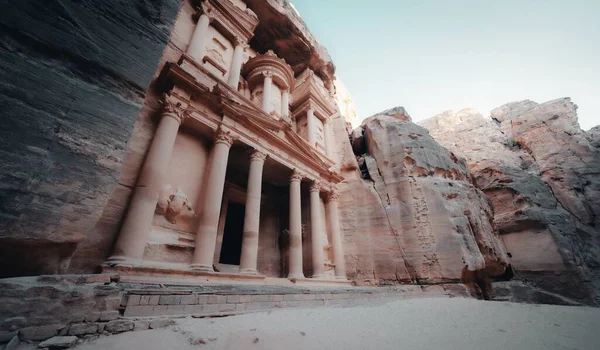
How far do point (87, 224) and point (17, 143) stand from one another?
0.98 m

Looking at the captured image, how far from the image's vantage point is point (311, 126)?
1390 cm

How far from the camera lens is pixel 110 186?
2676 mm

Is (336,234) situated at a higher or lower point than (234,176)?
lower

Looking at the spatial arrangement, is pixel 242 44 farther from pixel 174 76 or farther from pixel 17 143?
pixel 17 143

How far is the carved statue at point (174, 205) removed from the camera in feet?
20.0

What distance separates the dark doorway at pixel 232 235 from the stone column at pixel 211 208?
3.52 meters

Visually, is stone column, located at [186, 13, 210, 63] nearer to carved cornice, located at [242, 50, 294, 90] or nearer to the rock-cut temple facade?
the rock-cut temple facade

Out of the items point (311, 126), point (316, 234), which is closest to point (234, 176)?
point (316, 234)

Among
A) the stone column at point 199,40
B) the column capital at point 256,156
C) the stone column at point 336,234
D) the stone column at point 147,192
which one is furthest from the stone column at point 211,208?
the stone column at point 336,234

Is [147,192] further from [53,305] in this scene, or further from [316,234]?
[316,234]

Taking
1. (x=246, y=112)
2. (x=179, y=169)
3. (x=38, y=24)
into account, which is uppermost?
(x=246, y=112)

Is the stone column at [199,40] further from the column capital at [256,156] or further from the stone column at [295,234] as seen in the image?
the stone column at [295,234]

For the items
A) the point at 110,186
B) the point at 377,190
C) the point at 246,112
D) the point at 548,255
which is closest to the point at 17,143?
the point at 110,186

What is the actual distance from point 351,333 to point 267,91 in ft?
38.5
